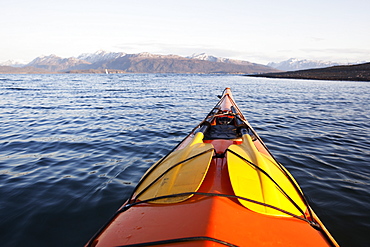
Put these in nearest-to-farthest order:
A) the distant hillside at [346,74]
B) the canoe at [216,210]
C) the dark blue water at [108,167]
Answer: the canoe at [216,210] < the dark blue water at [108,167] < the distant hillside at [346,74]

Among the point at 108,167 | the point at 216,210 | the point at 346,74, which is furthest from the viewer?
the point at 346,74

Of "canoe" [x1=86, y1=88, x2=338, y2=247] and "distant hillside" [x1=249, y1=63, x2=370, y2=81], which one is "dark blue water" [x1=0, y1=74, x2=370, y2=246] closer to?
"canoe" [x1=86, y1=88, x2=338, y2=247]

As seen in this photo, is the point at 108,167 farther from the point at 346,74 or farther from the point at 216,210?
the point at 346,74

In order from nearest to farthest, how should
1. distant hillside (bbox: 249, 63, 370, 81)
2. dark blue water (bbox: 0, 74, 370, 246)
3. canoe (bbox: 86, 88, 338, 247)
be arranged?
canoe (bbox: 86, 88, 338, 247) < dark blue water (bbox: 0, 74, 370, 246) < distant hillside (bbox: 249, 63, 370, 81)

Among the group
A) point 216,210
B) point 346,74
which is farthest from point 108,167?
point 346,74

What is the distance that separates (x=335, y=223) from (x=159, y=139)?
15.1 ft

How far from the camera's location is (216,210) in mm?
1668

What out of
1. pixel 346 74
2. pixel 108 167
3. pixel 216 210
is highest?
pixel 346 74

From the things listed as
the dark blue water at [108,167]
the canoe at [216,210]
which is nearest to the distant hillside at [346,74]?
the dark blue water at [108,167]

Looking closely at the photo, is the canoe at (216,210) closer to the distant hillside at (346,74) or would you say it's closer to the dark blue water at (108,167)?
the dark blue water at (108,167)

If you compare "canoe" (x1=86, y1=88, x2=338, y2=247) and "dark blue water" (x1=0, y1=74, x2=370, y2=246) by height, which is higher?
"canoe" (x1=86, y1=88, x2=338, y2=247)

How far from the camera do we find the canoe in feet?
4.87

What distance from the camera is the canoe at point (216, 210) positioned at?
58.4 inches

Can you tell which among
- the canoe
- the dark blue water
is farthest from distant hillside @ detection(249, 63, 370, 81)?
the canoe
